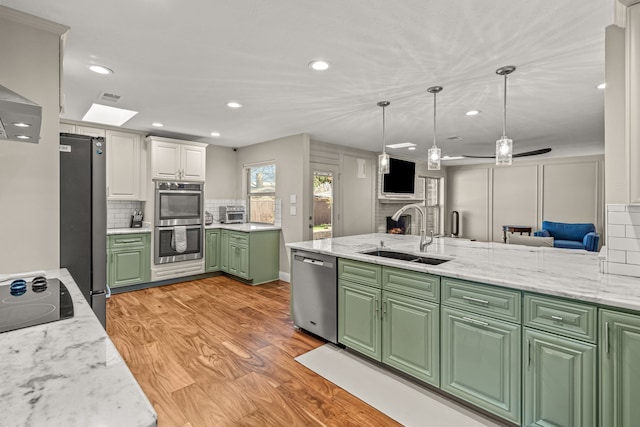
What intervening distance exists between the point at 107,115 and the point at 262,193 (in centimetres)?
257

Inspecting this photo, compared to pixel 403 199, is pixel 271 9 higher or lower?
higher

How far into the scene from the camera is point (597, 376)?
1481 millimetres

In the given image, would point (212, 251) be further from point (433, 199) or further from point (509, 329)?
point (433, 199)

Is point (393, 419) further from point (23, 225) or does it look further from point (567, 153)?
point (567, 153)

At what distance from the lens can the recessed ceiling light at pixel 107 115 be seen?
3721 mm

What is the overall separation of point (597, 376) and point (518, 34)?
1983mm

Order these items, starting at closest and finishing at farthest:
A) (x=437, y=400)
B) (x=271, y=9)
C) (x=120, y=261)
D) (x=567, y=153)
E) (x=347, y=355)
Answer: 1. (x=271, y=9)
2. (x=437, y=400)
3. (x=347, y=355)
4. (x=120, y=261)
5. (x=567, y=153)

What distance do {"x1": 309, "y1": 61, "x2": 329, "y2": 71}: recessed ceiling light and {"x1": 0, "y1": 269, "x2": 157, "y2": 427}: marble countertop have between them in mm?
2196

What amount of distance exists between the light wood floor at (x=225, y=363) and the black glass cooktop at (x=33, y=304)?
3.40 ft

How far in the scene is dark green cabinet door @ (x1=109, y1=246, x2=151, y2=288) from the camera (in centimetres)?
429

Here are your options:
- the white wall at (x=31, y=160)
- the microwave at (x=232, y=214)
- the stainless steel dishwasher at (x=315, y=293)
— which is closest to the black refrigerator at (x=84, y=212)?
the white wall at (x=31, y=160)

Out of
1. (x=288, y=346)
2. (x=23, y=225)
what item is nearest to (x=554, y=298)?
(x=288, y=346)

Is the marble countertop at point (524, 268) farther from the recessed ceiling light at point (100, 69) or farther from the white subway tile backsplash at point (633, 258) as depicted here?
the recessed ceiling light at point (100, 69)

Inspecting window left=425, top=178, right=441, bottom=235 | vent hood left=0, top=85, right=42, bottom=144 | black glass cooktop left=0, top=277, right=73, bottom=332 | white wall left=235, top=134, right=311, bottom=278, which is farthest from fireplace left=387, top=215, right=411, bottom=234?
vent hood left=0, top=85, right=42, bottom=144
